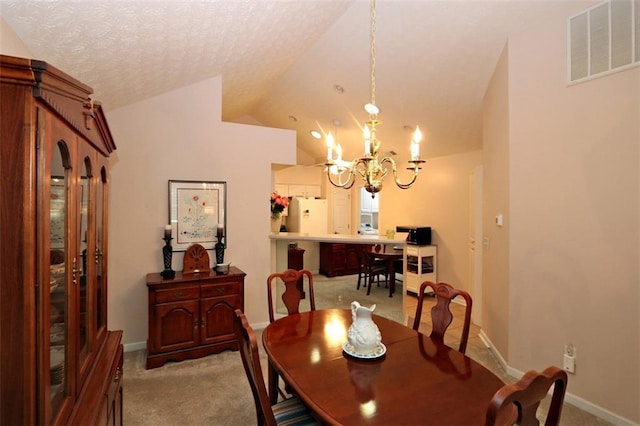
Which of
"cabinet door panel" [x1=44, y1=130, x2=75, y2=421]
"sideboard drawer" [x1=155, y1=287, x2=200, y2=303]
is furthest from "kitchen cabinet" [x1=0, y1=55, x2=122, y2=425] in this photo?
"sideboard drawer" [x1=155, y1=287, x2=200, y2=303]

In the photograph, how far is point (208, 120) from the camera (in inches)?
145

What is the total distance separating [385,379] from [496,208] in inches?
94.8

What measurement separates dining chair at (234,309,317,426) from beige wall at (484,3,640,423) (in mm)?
2141

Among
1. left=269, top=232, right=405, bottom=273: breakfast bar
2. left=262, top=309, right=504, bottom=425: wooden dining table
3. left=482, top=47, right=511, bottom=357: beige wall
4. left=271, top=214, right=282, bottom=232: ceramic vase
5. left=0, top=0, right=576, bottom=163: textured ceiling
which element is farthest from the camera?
left=271, top=214, right=282, bottom=232: ceramic vase

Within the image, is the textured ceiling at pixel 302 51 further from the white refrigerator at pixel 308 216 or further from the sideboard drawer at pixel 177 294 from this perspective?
the white refrigerator at pixel 308 216

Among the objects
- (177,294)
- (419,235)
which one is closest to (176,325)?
(177,294)

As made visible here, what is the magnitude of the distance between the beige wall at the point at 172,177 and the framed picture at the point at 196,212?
0.25 feet

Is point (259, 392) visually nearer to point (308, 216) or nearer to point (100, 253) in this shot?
point (100, 253)

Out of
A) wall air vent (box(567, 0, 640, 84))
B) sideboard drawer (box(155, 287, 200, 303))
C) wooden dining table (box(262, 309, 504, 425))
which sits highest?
wall air vent (box(567, 0, 640, 84))

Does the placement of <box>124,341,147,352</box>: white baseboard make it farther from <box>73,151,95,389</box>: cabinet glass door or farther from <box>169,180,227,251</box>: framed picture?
<box>73,151,95,389</box>: cabinet glass door

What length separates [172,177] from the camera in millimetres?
3512

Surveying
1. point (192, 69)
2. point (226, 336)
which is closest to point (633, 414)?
point (226, 336)

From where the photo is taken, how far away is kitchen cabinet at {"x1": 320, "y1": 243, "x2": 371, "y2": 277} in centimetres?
698

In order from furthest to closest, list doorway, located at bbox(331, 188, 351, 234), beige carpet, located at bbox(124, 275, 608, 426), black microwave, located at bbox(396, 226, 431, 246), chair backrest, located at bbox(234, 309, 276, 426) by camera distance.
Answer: doorway, located at bbox(331, 188, 351, 234), black microwave, located at bbox(396, 226, 431, 246), beige carpet, located at bbox(124, 275, 608, 426), chair backrest, located at bbox(234, 309, 276, 426)
